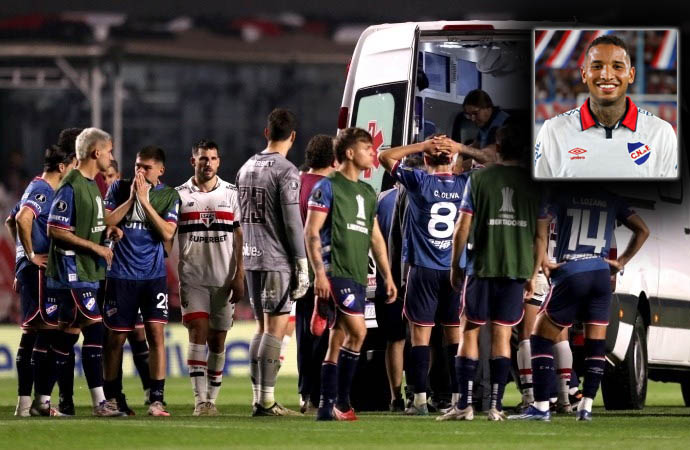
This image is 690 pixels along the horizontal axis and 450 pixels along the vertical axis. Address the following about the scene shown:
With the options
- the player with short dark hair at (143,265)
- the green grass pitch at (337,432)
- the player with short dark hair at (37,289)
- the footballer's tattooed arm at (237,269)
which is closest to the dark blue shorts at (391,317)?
the green grass pitch at (337,432)

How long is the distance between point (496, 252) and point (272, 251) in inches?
59.8

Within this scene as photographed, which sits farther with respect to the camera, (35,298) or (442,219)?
(35,298)

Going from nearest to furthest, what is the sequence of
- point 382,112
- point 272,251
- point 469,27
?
point 272,251 → point 469,27 → point 382,112

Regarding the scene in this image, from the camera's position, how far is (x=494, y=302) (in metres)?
10.3

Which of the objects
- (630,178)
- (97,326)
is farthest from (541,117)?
(97,326)

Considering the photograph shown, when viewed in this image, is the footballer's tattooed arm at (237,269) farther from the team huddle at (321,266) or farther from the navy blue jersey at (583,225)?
the navy blue jersey at (583,225)

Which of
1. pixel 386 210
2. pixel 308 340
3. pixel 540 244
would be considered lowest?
pixel 308 340

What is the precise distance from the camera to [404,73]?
1211 centimetres

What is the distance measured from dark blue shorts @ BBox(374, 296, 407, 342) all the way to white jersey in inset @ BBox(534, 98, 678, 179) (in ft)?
5.60

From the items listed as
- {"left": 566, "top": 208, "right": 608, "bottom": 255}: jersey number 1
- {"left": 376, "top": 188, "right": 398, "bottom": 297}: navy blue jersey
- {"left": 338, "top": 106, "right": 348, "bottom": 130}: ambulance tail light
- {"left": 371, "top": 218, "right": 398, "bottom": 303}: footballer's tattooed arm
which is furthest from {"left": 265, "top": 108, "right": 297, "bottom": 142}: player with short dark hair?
{"left": 566, "top": 208, "right": 608, "bottom": 255}: jersey number 1

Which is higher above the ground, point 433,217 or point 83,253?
point 433,217

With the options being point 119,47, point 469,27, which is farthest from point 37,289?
point 119,47

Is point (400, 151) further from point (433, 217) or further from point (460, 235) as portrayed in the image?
point (460, 235)

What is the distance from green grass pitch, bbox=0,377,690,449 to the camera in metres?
8.89
